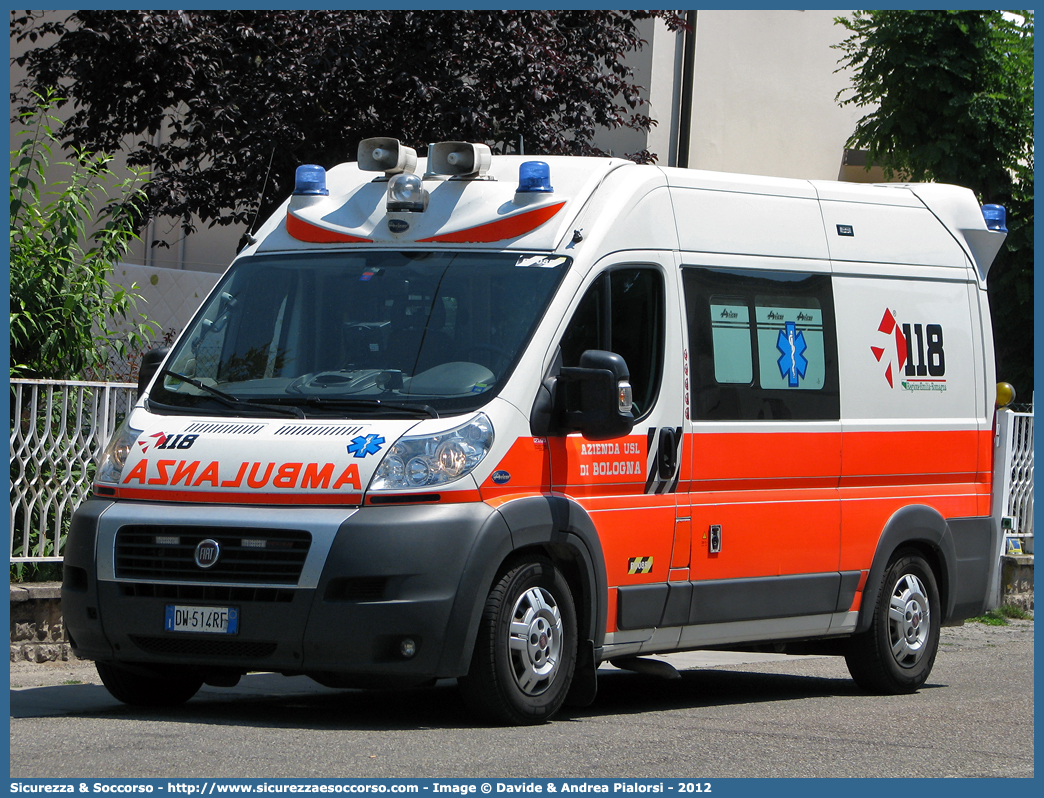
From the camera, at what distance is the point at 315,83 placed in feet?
44.8

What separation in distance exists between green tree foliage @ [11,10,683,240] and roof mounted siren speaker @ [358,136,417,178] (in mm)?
5125

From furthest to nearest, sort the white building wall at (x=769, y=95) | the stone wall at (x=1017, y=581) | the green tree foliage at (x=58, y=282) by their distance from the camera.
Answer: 1. the white building wall at (x=769, y=95)
2. the stone wall at (x=1017, y=581)
3. the green tree foliage at (x=58, y=282)

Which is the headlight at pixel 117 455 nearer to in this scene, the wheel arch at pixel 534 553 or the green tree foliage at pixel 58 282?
the wheel arch at pixel 534 553

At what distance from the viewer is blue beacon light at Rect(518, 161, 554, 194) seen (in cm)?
795

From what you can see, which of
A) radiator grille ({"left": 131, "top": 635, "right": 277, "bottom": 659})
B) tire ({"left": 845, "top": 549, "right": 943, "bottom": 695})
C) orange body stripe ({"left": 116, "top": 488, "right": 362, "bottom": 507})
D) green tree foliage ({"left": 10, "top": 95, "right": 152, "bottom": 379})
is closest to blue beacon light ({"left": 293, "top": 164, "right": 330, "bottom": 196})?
orange body stripe ({"left": 116, "top": 488, "right": 362, "bottom": 507})

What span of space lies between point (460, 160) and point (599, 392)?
5.26ft

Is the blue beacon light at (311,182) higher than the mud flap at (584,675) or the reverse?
higher

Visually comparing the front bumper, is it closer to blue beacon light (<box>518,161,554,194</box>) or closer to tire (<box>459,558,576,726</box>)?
tire (<box>459,558,576,726</box>)

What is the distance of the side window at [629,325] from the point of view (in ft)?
25.5

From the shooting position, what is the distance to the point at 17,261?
425 inches

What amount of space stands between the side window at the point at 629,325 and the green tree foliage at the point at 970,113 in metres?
12.5

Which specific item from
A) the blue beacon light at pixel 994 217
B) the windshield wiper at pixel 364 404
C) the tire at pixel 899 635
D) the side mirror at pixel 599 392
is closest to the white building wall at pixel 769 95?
the blue beacon light at pixel 994 217

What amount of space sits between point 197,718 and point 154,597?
701 millimetres

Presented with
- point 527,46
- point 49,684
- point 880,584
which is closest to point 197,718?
point 49,684
